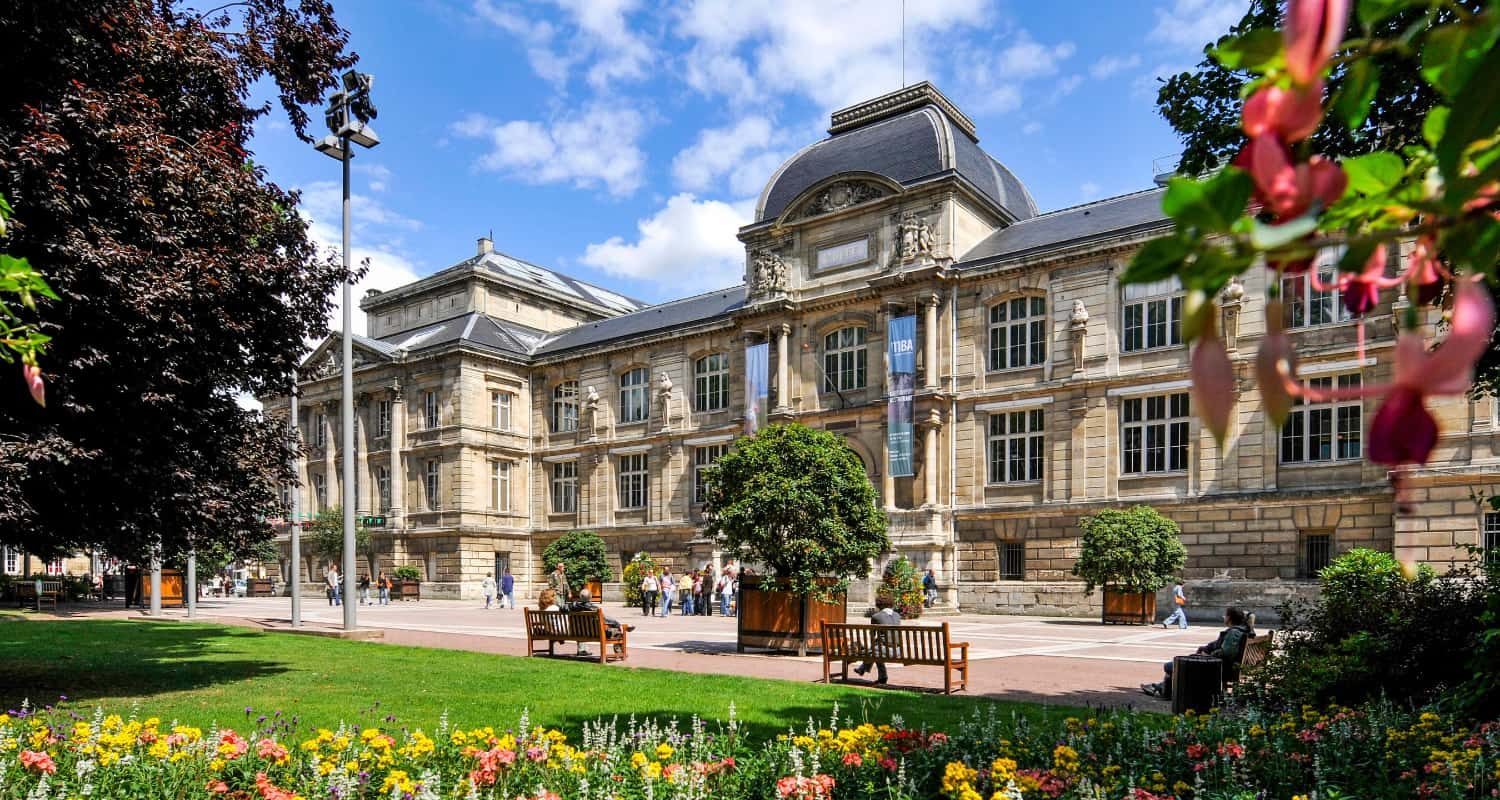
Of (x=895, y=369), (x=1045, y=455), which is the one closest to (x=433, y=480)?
(x=895, y=369)

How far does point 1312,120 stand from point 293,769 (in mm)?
6649

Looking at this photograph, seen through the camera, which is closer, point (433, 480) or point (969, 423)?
point (969, 423)

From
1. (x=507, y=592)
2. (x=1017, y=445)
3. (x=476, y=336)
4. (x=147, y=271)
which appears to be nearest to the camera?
(x=147, y=271)

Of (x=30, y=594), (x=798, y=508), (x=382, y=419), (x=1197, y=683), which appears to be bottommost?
(x=30, y=594)

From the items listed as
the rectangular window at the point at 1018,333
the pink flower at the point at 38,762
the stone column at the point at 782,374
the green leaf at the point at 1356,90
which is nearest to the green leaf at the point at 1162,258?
the green leaf at the point at 1356,90

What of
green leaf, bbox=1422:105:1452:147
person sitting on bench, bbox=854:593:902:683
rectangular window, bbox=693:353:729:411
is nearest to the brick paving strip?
person sitting on bench, bbox=854:593:902:683

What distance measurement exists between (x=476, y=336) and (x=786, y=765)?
151ft

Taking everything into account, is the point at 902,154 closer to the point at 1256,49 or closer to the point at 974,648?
the point at 974,648

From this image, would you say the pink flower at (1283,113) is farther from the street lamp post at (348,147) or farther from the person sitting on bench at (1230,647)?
the street lamp post at (348,147)

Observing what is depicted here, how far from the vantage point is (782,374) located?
128 feet

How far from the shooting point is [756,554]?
732 inches

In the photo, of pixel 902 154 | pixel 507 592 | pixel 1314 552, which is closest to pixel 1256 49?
pixel 1314 552

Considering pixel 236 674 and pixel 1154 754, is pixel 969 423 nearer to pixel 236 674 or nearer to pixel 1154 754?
pixel 236 674

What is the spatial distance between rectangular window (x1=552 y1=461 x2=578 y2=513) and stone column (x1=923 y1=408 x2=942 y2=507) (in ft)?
64.5
